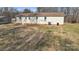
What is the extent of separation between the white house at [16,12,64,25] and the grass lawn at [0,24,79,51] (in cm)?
5

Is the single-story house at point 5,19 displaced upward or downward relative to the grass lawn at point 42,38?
upward

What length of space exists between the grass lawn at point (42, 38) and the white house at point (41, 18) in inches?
1.9

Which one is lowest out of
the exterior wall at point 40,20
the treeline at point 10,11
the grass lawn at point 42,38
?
the grass lawn at point 42,38

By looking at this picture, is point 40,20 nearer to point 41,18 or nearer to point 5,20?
point 41,18

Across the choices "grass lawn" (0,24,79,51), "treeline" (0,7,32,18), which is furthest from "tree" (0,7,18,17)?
"grass lawn" (0,24,79,51)

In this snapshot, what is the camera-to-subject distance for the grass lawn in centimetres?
251

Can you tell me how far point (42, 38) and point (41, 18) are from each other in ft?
0.64

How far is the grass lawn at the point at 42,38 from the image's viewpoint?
8.25ft

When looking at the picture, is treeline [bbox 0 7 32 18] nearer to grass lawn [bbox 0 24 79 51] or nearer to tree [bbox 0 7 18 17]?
tree [bbox 0 7 18 17]

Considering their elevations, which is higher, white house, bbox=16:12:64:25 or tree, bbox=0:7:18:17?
tree, bbox=0:7:18:17

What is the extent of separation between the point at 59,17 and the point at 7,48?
23.1 inches

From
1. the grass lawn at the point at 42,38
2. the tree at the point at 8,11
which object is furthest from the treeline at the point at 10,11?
the grass lawn at the point at 42,38

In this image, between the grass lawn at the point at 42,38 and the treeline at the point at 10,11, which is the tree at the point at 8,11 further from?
the grass lawn at the point at 42,38
